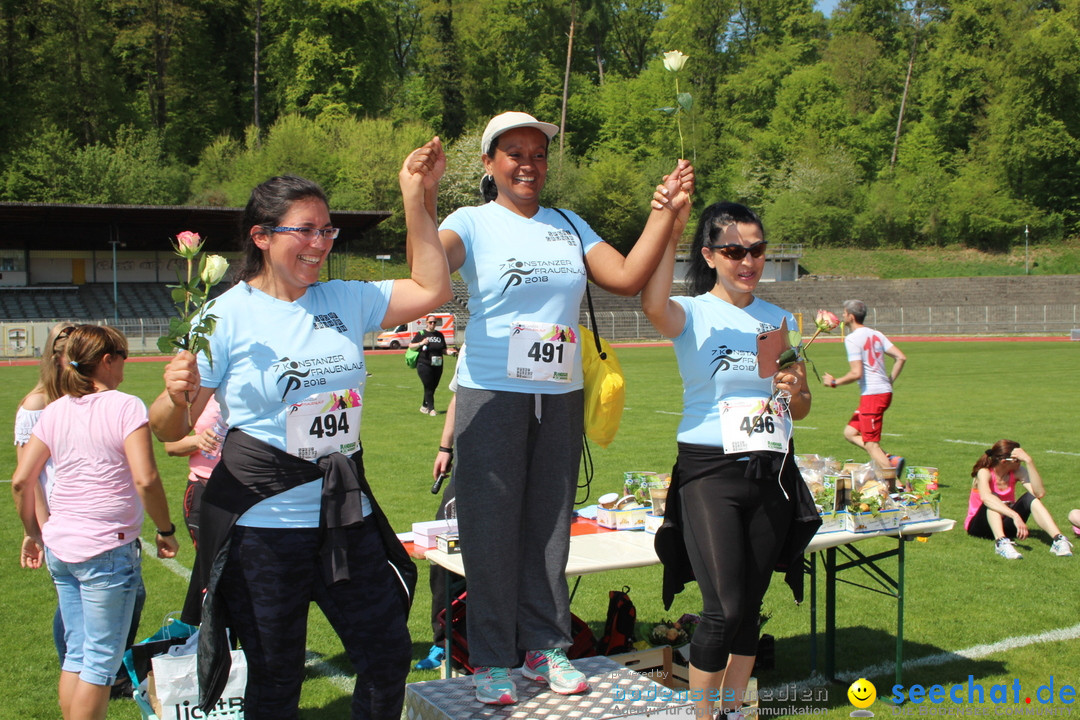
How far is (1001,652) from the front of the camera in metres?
5.52

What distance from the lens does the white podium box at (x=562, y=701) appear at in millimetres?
3238

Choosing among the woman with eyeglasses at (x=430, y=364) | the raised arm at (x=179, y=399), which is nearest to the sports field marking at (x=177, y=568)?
the raised arm at (x=179, y=399)

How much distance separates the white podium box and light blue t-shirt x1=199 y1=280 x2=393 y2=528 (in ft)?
2.71

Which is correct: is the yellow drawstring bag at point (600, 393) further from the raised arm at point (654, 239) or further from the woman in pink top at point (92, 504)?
the woman in pink top at point (92, 504)

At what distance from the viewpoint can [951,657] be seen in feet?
17.9

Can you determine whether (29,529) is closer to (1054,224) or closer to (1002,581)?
(1002,581)

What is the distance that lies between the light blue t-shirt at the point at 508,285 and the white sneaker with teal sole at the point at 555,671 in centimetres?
95

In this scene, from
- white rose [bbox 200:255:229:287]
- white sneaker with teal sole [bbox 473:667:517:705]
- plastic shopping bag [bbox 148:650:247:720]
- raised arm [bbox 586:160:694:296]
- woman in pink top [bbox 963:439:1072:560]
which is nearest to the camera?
white rose [bbox 200:255:229:287]

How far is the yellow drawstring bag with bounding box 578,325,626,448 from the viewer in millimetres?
3455

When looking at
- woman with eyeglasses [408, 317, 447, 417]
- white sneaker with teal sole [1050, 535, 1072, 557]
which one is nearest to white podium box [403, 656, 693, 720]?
white sneaker with teal sole [1050, 535, 1072, 557]

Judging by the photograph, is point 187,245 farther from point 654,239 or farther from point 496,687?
point 496,687

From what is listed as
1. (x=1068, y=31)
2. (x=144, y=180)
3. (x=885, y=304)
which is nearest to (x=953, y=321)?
(x=885, y=304)

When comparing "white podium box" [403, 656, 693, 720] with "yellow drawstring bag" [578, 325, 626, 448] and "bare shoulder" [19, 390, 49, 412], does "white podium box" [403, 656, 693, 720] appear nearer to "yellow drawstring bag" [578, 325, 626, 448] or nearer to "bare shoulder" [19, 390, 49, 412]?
"yellow drawstring bag" [578, 325, 626, 448]

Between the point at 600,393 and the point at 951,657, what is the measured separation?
331 centimetres
